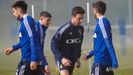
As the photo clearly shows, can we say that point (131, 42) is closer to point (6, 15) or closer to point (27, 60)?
point (6, 15)

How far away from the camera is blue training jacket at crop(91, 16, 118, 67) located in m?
8.20

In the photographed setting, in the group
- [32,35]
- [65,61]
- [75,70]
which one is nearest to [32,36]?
[32,35]

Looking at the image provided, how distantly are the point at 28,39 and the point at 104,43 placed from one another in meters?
1.11

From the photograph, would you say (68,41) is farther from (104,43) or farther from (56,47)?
(104,43)

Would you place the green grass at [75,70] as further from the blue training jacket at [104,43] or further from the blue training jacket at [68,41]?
the blue training jacket at [104,43]

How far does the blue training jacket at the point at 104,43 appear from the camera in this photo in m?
8.20

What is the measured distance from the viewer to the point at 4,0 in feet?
56.2

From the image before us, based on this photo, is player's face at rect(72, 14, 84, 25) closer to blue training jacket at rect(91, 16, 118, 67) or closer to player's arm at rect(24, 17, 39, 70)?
blue training jacket at rect(91, 16, 118, 67)

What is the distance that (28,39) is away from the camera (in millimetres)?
8367

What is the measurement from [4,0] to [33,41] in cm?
907

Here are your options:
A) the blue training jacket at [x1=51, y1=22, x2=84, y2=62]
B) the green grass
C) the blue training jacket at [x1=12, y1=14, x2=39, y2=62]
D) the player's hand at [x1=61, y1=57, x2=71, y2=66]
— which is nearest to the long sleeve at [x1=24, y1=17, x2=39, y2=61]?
the blue training jacket at [x1=12, y1=14, x2=39, y2=62]

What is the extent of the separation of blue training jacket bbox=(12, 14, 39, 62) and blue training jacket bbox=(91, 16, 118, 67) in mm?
889

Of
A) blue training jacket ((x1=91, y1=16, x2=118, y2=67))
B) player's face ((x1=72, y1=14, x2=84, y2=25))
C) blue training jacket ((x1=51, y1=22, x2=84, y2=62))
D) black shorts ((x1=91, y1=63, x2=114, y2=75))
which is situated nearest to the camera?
blue training jacket ((x1=91, y1=16, x2=118, y2=67))

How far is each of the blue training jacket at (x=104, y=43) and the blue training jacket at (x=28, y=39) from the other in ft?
2.92
